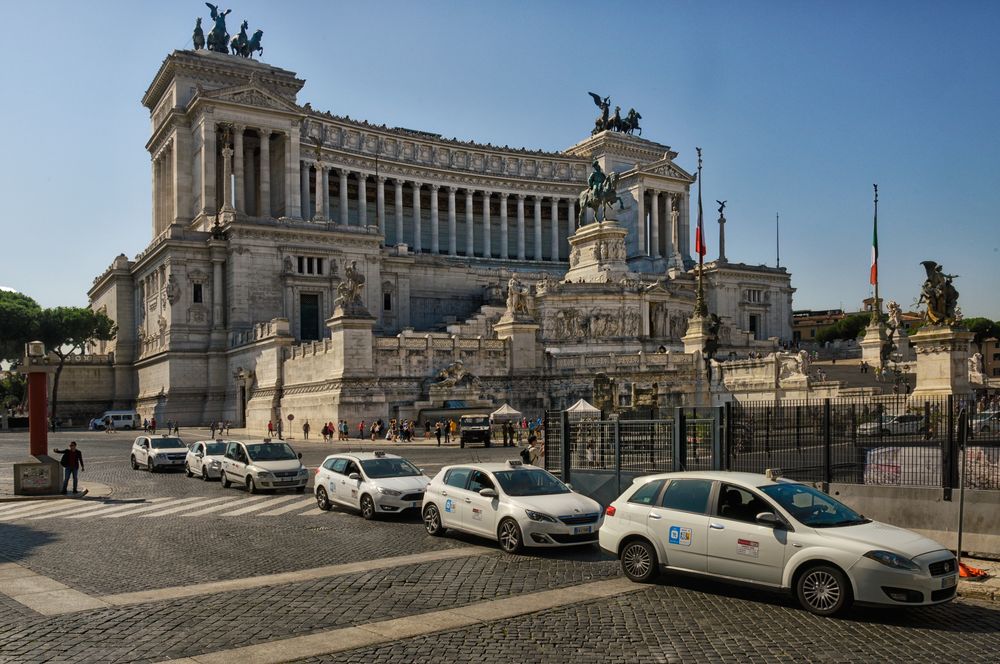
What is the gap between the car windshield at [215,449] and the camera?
1188 inches

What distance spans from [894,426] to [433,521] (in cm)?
960

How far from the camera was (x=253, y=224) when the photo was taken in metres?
67.4

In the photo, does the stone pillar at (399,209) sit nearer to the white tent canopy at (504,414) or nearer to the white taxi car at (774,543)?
the white tent canopy at (504,414)

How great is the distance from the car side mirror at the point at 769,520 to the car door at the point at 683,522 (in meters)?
0.85

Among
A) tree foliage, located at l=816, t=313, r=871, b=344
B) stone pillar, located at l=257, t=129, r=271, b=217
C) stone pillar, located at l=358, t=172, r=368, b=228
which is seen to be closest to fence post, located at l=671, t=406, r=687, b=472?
stone pillar, located at l=257, t=129, r=271, b=217

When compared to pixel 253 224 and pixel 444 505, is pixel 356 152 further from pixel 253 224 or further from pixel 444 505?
pixel 444 505

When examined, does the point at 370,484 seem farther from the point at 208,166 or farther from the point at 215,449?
the point at 208,166

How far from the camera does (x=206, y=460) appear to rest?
2977cm

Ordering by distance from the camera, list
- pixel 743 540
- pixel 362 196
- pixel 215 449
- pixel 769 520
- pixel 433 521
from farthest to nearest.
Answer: pixel 362 196 < pixel 215 449 < pixel 433 521 < pixel 743 540 < pixel 769 520

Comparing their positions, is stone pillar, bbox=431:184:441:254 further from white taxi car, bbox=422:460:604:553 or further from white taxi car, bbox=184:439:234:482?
white taxi car, bbox=422:460:604:553

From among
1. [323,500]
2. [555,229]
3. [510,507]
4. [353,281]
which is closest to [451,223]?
[555,229]

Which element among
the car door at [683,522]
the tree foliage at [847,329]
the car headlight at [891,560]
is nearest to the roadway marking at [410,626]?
the car door at [683,522]

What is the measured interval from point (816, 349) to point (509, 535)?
7633 centimetres

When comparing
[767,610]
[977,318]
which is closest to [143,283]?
[767,610]
